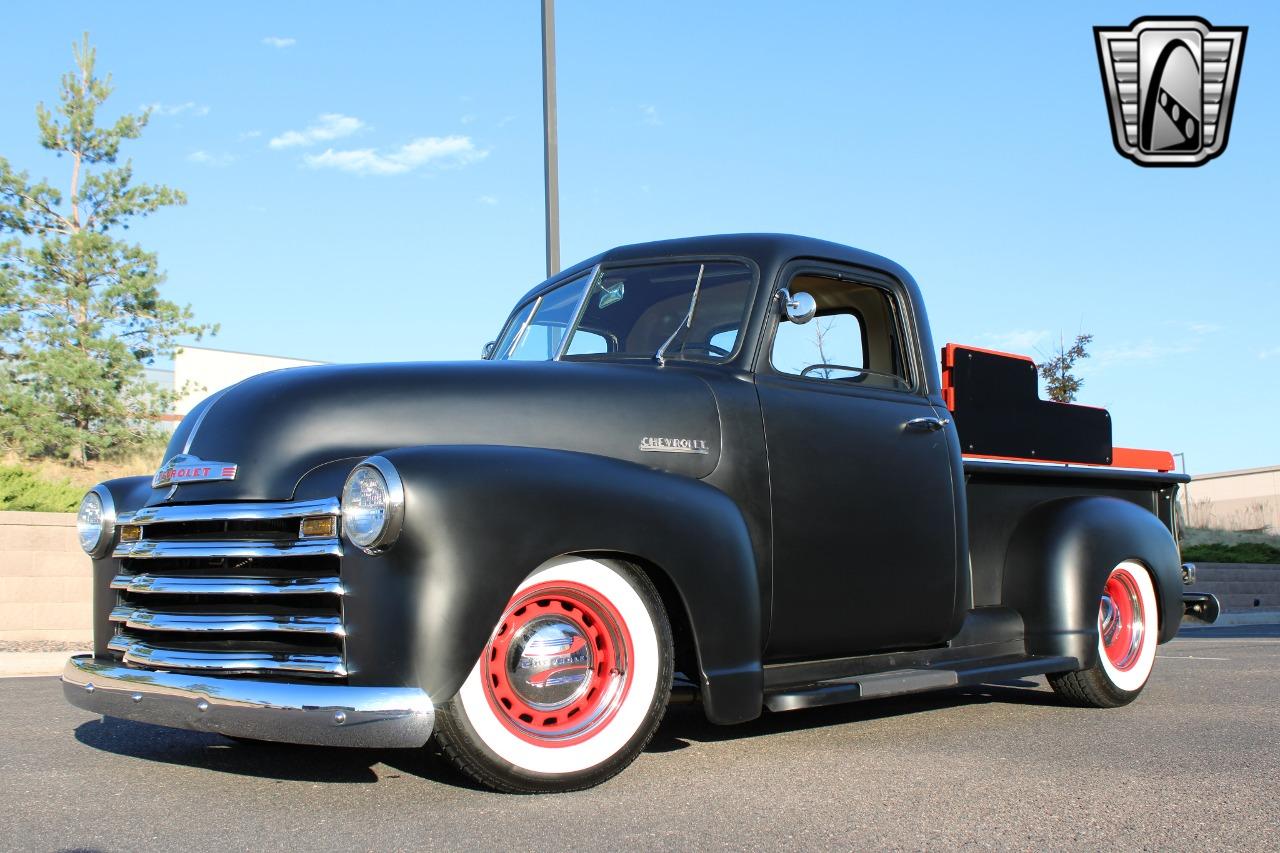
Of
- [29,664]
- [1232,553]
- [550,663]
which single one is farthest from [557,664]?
[1232,553]

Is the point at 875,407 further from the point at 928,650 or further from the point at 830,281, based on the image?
the point at 928,650

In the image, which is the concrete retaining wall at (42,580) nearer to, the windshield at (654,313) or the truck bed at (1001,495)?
the windshield at (654,313)

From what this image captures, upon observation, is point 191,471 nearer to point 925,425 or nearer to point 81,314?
point 925,425

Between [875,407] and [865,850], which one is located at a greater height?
[875,407]

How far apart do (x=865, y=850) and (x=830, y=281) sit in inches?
118

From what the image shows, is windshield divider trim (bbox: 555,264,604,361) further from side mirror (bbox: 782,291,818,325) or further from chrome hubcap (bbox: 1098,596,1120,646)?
chrome hubcap (bbox: 1098,596,1120,646)

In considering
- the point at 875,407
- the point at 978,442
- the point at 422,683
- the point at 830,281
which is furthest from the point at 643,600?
the point at 978,442

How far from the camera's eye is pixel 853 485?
200 inches

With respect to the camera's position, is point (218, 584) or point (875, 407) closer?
point (218, 584)

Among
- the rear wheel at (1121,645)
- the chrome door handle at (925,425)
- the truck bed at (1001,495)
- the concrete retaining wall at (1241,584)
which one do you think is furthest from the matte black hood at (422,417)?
the concrete retaining wall at (1241,584)

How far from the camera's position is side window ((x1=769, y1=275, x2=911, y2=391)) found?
17.9 feet

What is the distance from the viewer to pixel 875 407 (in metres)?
5.36

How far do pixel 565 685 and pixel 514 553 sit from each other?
52cm

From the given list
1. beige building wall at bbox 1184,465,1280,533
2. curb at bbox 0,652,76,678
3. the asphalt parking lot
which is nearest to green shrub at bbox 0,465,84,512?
curb at bbox 0,652,76,678
